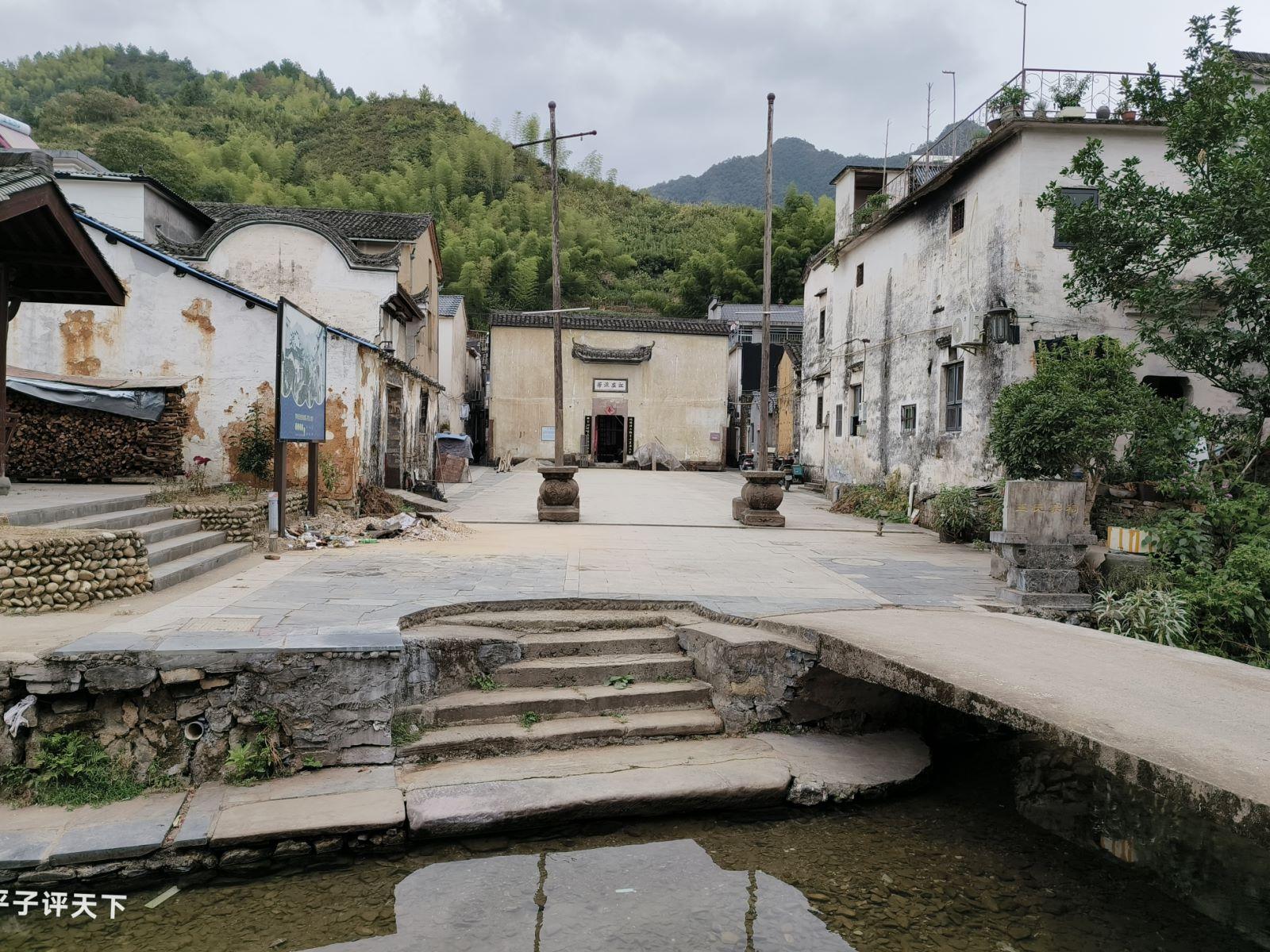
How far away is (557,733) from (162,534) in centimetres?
479

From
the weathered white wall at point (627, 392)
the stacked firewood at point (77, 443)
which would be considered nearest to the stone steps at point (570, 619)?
the stacked firewood at point (77, 443)

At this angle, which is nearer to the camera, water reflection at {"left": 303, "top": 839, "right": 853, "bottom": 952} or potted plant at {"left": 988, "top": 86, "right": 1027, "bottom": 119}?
water reflection at {"left": 303, "top": 839, "right": 853, "bottom": 952}

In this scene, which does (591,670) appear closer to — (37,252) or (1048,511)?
(1048,511)

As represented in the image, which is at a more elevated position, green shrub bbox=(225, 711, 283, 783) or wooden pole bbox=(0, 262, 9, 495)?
wooden pole bbox=(0, 262, 9, 495)

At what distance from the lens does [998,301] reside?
11438 mm

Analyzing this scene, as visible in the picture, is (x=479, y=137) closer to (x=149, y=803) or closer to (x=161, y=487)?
(x=161, y=487)

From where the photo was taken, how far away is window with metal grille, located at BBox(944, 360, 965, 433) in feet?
42.6

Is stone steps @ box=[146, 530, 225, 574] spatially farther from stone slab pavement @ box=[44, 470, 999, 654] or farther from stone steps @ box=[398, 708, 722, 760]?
stone steps @ box=[398, 708, 722, 760]

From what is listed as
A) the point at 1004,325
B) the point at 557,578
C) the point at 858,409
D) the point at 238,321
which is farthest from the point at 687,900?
the point at 858,409

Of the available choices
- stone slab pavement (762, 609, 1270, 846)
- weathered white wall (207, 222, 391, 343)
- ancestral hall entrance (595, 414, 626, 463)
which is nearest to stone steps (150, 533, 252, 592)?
stone slab pavement (762, 609, 1270, 846)

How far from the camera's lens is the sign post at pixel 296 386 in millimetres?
8133

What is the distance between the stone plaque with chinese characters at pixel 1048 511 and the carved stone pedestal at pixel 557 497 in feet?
22.4

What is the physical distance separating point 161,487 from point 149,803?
582 cm

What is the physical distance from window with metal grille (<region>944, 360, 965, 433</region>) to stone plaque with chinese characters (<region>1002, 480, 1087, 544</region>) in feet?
20.0
